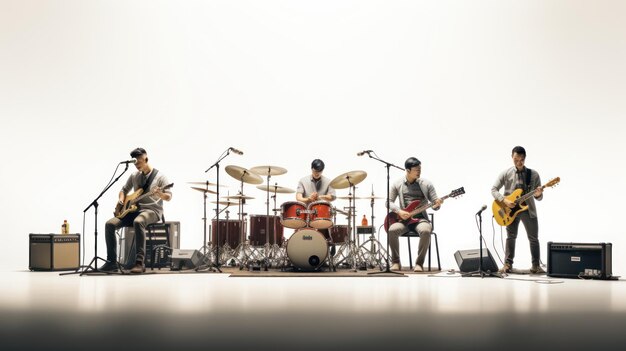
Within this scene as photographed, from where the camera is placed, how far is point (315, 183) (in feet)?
24.2

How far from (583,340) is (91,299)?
2862mm

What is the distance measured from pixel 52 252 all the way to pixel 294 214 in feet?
9.78

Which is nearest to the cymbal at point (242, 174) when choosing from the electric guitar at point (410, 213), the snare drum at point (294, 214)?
the snare drum at point (294, 214)

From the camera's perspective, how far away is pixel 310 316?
2.98m

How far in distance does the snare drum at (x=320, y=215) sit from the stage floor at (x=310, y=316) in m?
1.53

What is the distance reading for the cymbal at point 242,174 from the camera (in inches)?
258

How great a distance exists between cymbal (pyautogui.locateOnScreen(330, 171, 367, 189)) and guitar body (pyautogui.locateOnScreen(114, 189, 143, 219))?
223 centimetres

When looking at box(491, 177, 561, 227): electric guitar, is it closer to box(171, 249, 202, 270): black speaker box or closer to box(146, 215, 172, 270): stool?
box(171, 249, 202, 270): black speaker box

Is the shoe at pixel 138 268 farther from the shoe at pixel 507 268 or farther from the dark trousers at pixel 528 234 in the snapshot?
the dark trousers at pixel 528 234

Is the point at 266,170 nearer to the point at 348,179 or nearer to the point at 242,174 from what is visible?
the point at 242,174

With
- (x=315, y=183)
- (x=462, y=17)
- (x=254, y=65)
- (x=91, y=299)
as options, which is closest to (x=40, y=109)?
(x=254, y=65)

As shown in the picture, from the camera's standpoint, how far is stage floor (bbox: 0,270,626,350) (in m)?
2.35

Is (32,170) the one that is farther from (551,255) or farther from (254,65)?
(551,255)

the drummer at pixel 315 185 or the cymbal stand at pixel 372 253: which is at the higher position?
the drummer at pixel 315 185
